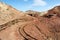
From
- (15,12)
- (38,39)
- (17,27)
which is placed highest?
(15,12)

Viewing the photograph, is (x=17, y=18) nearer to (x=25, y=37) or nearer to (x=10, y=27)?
(x=10, y=27)

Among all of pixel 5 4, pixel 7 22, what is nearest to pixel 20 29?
pixel 7 22

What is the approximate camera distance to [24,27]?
7938 millimetres

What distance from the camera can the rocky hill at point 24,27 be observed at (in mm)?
7383

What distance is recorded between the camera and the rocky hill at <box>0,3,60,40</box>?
7383mm

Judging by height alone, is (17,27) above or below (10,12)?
below

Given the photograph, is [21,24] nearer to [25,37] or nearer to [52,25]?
[25,37]

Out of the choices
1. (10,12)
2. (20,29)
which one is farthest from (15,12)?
(20,29)

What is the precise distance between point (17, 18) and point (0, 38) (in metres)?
1.89

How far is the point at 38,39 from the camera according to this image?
748 centimetres

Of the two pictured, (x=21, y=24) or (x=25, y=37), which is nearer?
(x=25, y=37)

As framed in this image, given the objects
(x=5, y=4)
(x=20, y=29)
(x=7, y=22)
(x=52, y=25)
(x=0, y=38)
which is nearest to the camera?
(x=0, y=38)

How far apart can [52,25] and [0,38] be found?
3049 mm

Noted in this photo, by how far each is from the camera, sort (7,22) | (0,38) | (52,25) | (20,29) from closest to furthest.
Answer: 1. (0,38)
2. (20,29)
3. (7,22)
4. (52,25)
